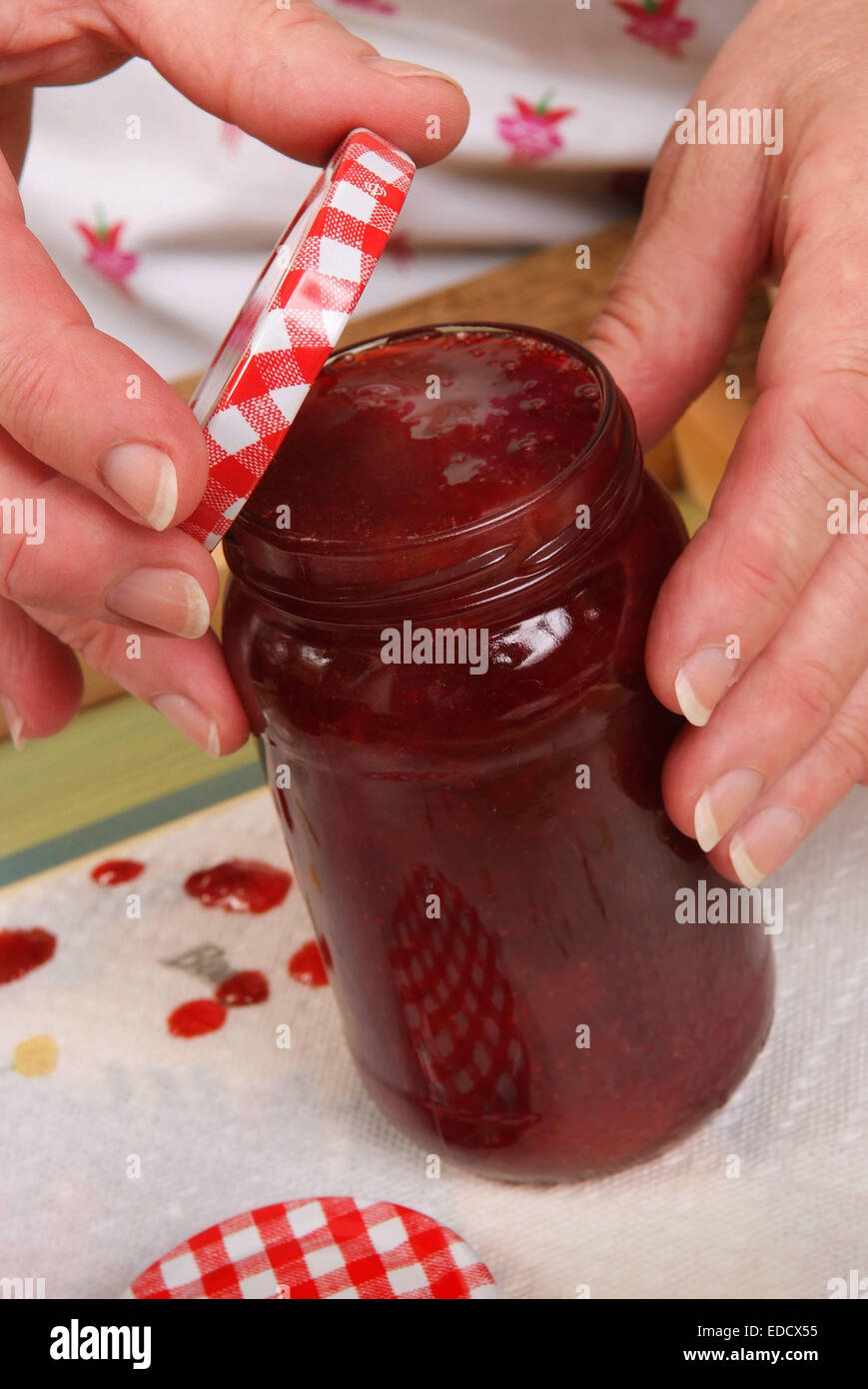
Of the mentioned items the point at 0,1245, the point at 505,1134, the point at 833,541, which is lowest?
the point at 0,1245

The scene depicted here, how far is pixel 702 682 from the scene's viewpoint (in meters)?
0.77

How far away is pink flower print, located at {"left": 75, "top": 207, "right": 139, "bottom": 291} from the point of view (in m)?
1.61

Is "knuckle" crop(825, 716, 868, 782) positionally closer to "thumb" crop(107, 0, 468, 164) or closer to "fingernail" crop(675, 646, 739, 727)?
"fingernail" crop(675, 646, 739, 727)

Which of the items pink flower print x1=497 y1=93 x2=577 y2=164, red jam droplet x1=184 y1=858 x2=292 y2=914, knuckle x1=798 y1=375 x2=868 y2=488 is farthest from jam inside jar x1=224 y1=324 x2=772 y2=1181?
pink flower print x1=497 y1=93 x2=577 y2=164

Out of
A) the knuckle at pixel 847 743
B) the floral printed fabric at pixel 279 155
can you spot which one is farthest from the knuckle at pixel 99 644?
the floral printed fabric at pixel 279 155

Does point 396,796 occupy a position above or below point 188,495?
below

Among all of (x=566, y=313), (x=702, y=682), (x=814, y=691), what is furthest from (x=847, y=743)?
(x=566, y=313)

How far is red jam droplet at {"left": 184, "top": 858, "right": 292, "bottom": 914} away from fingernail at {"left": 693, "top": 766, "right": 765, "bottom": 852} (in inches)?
18.8

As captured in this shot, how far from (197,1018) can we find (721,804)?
505mm

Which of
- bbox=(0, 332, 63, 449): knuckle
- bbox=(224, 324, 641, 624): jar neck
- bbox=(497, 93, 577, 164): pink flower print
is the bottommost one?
bbox=(497, 93, 577, 164): pink flower print
